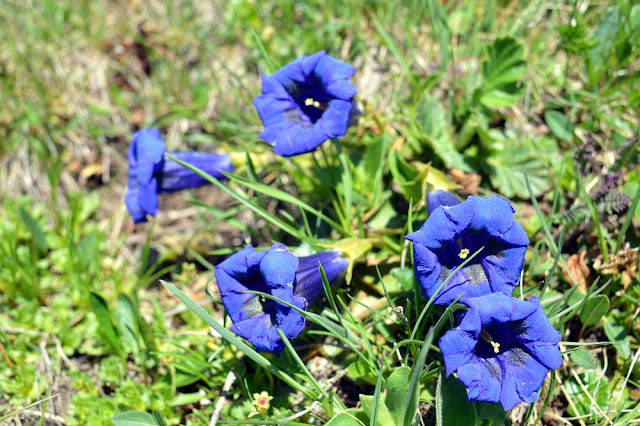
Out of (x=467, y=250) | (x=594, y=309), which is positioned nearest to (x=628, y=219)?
(x=594, y=309)

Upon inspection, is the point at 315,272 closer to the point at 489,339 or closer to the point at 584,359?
the point at 489,339

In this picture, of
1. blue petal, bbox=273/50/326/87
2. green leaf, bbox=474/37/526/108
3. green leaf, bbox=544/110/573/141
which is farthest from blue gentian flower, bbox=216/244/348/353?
green leaf, bbox=544/110/573/141

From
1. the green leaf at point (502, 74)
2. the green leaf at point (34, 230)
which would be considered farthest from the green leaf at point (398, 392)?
the green leaf at point (34, 230)

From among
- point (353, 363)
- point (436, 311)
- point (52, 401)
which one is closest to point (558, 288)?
point (436, 311)

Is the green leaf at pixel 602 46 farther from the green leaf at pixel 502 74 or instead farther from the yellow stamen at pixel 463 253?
the yellow stamen at pixel 463 253

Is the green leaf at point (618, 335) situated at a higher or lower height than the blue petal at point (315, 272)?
lower

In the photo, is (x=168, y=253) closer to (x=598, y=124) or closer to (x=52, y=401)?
(x=52, y=401)

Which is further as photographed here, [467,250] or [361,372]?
[361,372]
